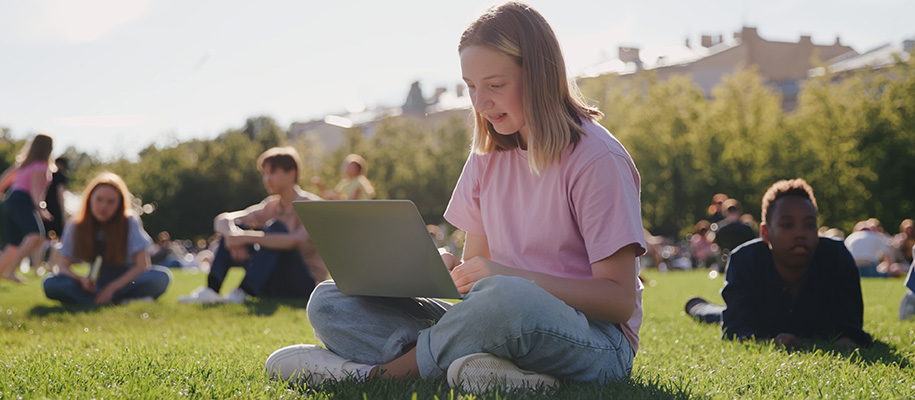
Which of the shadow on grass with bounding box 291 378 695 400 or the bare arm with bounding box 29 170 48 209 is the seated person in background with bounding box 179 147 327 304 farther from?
the shadow on grass with bounding box 291 378 695 400

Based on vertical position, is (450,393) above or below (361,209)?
below

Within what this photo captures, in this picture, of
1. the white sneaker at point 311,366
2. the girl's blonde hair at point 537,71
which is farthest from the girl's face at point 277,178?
the girl's blonde hair at point 537,71

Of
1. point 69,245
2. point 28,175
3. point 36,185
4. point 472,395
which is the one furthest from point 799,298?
point 28,175

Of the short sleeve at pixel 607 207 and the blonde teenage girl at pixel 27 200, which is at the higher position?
the short sleeve at pixel 607 207

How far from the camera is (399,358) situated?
3.01m

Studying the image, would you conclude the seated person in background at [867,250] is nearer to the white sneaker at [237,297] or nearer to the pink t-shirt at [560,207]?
the white sneaker at [237,297]

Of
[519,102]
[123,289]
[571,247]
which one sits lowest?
[123,289]

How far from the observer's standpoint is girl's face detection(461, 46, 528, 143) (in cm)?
301

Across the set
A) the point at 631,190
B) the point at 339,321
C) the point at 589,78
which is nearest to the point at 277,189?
the point at 339,321

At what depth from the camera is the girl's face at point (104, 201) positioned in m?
7.74

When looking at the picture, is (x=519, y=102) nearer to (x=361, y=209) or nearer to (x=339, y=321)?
(x=361, y=209)

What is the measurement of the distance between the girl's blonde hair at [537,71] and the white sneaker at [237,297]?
5.49m

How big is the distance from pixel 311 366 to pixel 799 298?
2.97 meters

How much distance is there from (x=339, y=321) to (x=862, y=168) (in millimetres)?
33400
